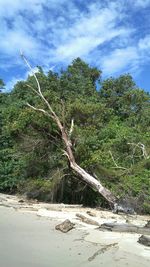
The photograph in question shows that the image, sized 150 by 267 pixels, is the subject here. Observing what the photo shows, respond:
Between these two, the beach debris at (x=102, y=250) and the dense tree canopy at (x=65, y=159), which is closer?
the beach debris at (x=102, y=250)

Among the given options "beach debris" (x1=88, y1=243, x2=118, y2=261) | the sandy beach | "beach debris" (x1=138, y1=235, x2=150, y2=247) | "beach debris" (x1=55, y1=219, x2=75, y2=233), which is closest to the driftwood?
the sandy beach

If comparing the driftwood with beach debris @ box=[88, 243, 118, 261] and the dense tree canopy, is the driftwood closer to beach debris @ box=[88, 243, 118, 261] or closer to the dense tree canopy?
beach debris @ box=[88, 243, 118, 261]

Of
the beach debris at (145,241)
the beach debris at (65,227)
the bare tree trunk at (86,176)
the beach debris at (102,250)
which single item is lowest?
the beach debris at (102,250)

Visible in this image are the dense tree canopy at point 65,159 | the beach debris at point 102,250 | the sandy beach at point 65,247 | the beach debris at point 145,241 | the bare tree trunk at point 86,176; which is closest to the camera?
the sandy beach at point 65,247

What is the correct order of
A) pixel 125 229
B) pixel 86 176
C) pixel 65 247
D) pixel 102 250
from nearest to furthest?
pixel 102 250 < pixel 65 247 < pixel 125 229 < pixel 86 176

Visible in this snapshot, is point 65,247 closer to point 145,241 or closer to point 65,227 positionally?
point 145,241

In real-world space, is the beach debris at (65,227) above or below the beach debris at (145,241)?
above

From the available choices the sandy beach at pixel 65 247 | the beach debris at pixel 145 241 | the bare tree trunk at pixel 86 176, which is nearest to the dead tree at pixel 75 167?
the bare tree trunk at pixel 86 176

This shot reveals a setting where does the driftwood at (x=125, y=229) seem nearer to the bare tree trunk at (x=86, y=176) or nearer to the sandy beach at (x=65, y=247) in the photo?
the sandy beach at (x=65, y=247)

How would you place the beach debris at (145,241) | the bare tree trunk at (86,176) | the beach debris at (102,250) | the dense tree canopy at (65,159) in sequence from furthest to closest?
the dense tree canopy at (65,159) < the bare tree trunk at (86,176) < the beach debris at (145,241) < the beach debris at (102,250)

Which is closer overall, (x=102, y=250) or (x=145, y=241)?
(x=102, y=250)

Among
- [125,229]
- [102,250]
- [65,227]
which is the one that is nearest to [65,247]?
[102,250]

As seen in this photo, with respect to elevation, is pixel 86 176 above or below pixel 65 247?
above

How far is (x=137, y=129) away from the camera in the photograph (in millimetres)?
24688
